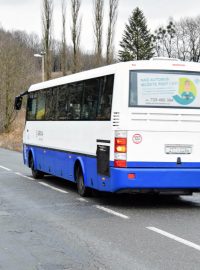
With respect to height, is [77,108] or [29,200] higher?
[77,108]

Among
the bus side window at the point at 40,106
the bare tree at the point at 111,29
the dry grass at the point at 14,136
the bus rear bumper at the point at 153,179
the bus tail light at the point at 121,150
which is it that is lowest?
the dry grass at the point at 14,136

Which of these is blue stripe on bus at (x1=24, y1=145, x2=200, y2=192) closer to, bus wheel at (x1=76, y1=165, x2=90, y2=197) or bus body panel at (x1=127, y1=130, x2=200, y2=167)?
bus body panel at (x1=127, y1=130, x2=200, y2=167)

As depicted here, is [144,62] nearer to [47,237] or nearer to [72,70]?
[47,237]

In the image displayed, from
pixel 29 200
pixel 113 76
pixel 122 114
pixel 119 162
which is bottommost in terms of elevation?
pixel 29 200

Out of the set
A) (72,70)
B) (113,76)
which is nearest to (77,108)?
(113,76)

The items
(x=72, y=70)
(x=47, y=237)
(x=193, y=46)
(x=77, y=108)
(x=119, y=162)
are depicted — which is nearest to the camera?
(x=47, y=237)

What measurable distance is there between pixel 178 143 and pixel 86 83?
9.54 ft

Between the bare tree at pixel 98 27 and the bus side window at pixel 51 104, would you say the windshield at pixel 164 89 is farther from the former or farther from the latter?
the bare tree at pixel 98 27

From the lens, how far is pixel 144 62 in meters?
11.5

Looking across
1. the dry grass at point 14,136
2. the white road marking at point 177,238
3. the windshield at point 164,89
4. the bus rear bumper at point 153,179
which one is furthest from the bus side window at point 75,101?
the dry grass at point 14,136

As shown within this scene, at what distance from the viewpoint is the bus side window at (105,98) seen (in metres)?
11.7

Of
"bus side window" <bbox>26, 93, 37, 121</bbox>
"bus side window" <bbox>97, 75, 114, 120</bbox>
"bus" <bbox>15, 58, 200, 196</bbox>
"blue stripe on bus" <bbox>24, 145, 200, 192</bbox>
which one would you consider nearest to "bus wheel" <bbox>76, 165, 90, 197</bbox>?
"bus" <bbox>15, 58, 200, 196</bbox>

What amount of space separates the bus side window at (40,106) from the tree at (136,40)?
67108 mm

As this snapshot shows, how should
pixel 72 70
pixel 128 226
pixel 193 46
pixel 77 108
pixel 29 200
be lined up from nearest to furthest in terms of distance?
pixel 128 226
pixel 29 200
pixel 77 108
pixel 72 70
pixel 193 46
